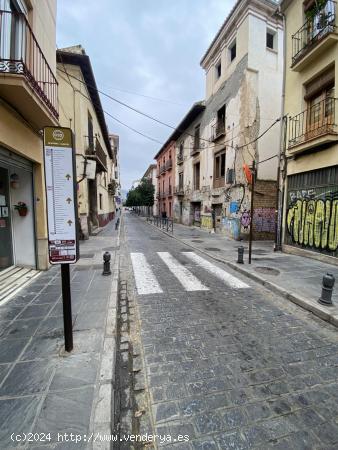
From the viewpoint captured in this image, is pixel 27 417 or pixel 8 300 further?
pixel 8 300

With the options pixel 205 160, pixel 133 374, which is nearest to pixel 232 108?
pixel 205 160

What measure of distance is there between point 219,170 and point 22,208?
1196 cm

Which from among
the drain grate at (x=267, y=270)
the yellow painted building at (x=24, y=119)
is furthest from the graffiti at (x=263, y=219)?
the yellow painted building at (x=24, y=119)

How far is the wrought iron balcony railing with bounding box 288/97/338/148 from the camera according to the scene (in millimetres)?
7091

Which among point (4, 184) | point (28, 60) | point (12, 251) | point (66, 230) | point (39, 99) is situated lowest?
point (12, 251)

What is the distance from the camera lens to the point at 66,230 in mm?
2424

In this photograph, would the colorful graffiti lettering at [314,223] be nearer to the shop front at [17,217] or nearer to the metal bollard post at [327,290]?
the metal bollard post at [327,290]

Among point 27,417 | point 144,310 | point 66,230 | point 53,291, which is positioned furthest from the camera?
point 53,291

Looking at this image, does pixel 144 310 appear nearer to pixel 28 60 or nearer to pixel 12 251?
pixel 12 251

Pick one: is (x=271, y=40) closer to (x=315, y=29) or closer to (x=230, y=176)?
(x=315, y=29)

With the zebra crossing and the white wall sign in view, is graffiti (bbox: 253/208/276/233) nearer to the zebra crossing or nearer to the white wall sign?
the zebra crossing

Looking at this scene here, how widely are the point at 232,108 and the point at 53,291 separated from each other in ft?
42.3

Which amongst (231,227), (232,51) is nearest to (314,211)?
(231,227)

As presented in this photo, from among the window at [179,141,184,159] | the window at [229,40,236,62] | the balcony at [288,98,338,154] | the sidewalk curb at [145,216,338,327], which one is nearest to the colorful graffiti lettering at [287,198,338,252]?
the balcony at [288,98,338,154]
